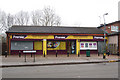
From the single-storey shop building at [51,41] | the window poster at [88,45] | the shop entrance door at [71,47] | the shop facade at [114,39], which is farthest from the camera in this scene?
the shop entrance door at [71,47]

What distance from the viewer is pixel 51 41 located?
74.8 ft

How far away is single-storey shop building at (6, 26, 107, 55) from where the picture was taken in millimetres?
21172

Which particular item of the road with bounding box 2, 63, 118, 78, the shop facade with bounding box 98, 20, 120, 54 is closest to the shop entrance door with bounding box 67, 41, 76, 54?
the shop facade with bounding box 98, 20, 120, 54

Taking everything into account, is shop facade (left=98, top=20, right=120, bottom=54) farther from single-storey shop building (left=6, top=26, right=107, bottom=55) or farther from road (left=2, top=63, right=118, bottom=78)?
road (left=2, top=63, right=118, bottom=78)

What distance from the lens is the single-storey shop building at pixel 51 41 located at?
21172 millimetres

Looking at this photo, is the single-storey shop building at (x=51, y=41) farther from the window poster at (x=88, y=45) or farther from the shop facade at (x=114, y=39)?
the shop facade at (x=114, y=39)

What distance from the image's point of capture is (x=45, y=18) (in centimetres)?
4138

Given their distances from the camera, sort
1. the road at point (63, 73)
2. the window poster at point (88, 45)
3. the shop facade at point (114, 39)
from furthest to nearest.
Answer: the window poster at point (88, 45)
the shop facade at point (114, 39)
the road at point (63, 73)

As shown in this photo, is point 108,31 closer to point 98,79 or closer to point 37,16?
point 98,79

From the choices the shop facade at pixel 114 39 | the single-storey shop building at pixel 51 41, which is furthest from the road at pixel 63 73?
the shop facade at pixel 114 39

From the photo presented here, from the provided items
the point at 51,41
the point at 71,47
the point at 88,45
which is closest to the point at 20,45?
the point at 51,41

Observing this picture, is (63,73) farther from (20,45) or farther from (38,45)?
(20,45)

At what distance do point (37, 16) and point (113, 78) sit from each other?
37965 mm

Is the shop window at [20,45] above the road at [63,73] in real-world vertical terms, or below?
above
